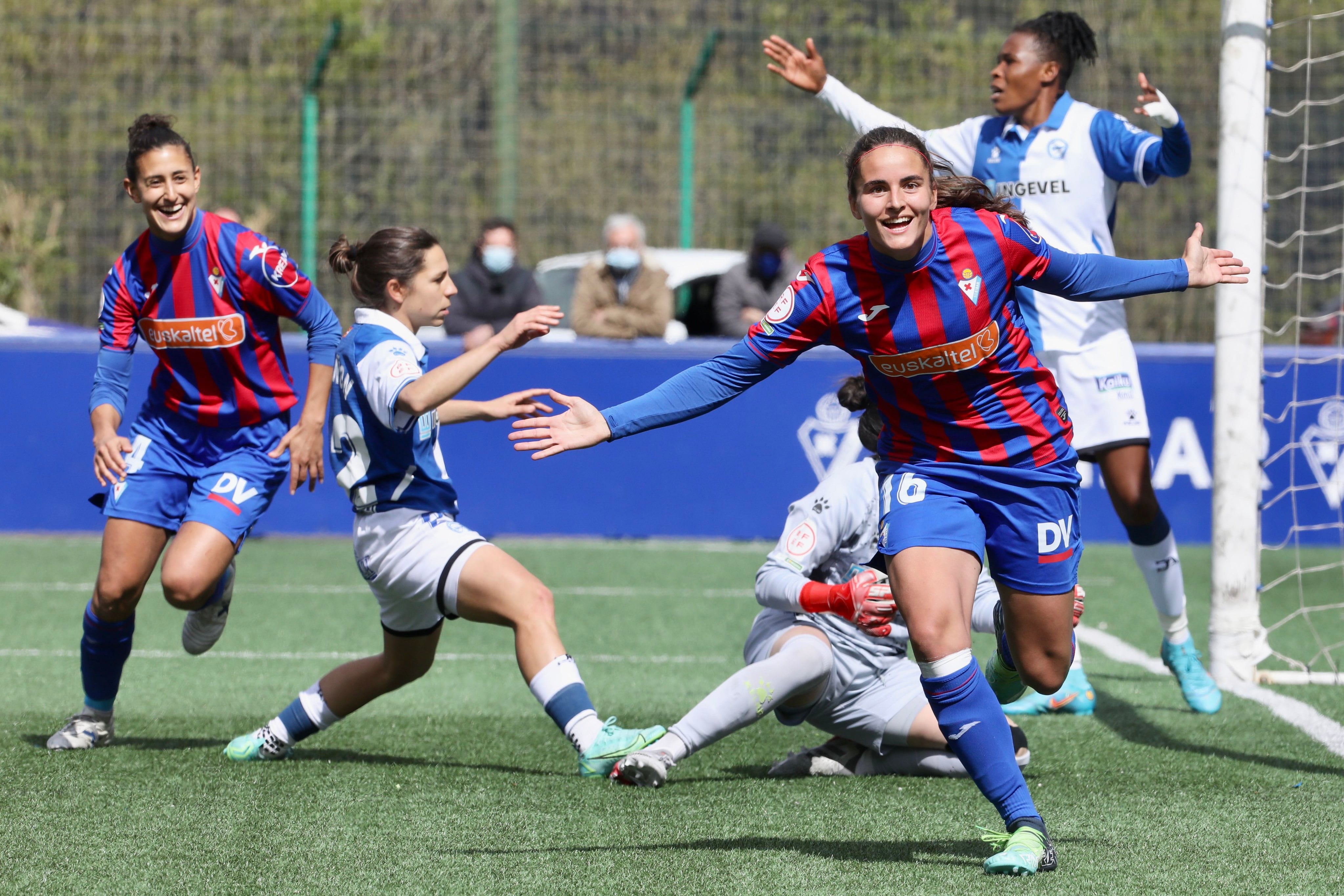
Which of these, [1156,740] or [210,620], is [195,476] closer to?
[210,620]

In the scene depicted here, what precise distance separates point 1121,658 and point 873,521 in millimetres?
2687

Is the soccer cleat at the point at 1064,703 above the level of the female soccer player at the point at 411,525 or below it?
below

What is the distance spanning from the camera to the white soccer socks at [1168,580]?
545 centimetres

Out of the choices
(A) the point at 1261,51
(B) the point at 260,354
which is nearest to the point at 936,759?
(B) the point at 260,354

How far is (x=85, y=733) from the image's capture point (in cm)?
477

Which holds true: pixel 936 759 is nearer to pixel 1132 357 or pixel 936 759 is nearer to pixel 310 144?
pixel 1132 357

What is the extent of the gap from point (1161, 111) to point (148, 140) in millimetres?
3242

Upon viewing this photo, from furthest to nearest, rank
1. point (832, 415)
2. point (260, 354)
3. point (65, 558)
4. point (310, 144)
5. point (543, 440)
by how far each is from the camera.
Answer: point (310, 144)
point (832, 415)
point (65, 558)
point (260, 354)
point (543, 440)

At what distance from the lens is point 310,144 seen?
473 inches

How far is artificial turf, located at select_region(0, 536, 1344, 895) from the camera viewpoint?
135 inches

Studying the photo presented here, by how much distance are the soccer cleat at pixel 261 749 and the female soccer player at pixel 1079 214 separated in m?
2.63

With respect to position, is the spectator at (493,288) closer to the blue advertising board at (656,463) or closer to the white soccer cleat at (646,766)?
the blue advertising board at (656,463)

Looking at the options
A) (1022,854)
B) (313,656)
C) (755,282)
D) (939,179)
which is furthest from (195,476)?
(755,282)

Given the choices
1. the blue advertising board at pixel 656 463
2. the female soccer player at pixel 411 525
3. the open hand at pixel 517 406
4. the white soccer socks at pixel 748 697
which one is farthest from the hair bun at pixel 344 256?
the blue advertising board at pixel 656 463
